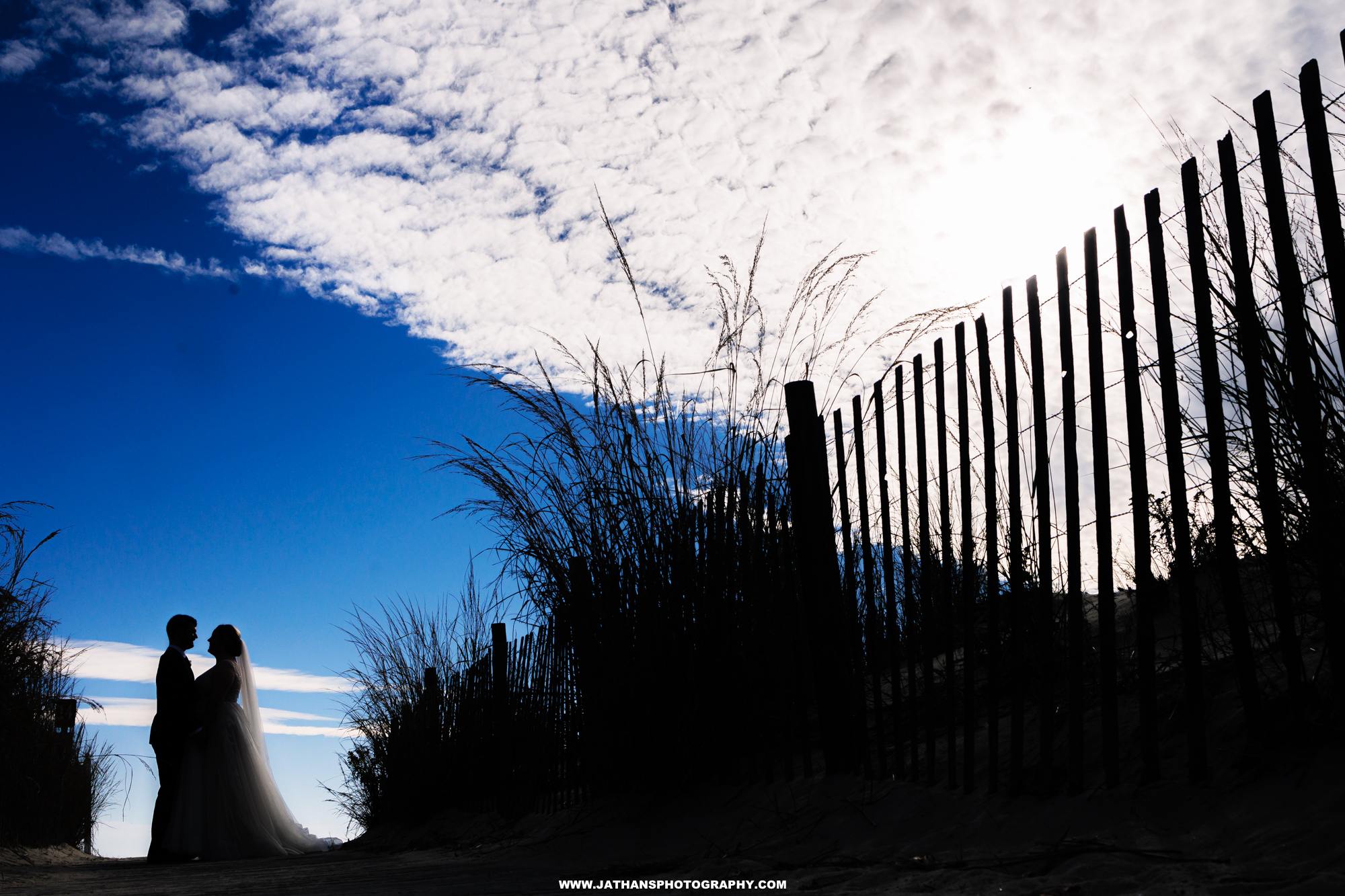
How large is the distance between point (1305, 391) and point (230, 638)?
6.22 meters

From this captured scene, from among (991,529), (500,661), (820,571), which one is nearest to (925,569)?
(991,529)

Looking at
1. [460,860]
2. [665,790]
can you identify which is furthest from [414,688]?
[665,790]

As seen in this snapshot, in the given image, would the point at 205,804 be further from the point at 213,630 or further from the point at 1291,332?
the point at 1291,332

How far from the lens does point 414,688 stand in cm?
731

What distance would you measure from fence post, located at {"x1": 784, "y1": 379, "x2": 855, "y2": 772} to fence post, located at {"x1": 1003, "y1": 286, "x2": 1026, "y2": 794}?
681 millimetres

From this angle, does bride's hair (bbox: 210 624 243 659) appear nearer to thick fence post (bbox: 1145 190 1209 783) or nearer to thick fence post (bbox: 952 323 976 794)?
thick fence post (bbox: 952 323 976 794)

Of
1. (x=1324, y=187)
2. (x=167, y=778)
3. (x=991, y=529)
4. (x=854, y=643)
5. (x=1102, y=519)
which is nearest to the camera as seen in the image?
(x=1324, y=187)

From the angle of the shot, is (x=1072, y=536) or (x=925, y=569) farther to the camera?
(x=925, y=569)

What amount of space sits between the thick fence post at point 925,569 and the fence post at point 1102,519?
463mm

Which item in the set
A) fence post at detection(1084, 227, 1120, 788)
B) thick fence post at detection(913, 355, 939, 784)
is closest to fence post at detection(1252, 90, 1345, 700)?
fence post at detection(1084, 227, 1120, 788)

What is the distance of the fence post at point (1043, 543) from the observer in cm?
215

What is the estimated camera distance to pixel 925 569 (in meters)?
2.57

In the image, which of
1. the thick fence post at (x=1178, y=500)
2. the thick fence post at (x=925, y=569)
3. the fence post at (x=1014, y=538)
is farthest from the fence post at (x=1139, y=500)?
the thick fence post at (x=925, y=569)

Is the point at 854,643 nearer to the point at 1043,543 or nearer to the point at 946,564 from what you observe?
the point at 946,564
